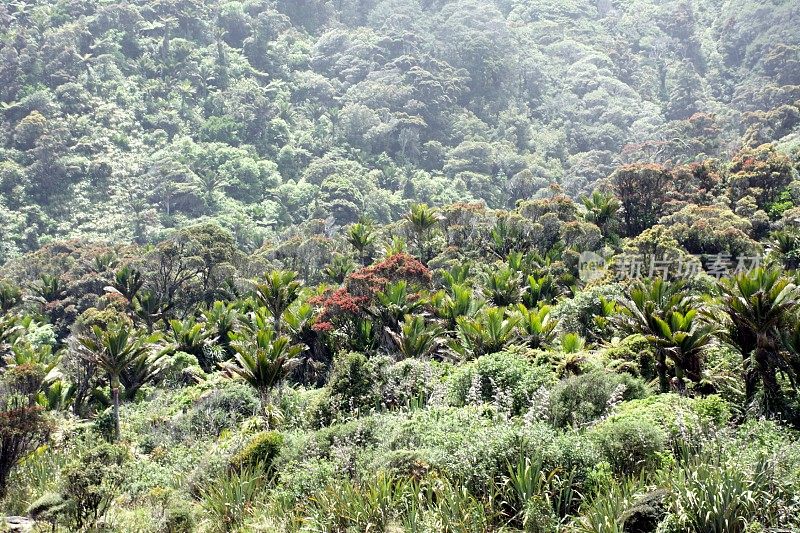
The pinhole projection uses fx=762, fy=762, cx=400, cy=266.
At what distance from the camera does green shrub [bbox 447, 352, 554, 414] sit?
15.7 m

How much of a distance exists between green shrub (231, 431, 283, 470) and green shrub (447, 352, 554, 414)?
4112 millimetres

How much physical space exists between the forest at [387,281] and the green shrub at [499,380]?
82mm

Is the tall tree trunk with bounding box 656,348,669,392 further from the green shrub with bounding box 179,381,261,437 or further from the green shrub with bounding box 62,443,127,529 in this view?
the green shrub with bounding box 62,443,127,529

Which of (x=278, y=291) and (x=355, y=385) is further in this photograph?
(x=278, y=291)

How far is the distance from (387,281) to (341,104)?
73779 millimetres

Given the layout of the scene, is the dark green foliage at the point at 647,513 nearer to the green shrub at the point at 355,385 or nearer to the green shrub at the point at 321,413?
the green shrub at the point at 355,385

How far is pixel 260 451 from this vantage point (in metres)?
13.5

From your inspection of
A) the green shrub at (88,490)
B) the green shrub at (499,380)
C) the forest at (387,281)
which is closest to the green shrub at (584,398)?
the forest at (387,281)

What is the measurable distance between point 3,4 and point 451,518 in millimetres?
96544

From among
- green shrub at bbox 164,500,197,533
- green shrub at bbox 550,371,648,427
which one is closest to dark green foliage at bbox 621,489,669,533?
green shrub at bbox 550,371,648,427

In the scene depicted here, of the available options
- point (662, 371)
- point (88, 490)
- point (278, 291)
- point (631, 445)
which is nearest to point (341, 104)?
point (278, 291)

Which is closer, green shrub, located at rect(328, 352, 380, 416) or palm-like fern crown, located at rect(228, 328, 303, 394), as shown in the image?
green shrub, located at rect(328, 352, 380, 416)

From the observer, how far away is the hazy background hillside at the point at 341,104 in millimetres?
65875

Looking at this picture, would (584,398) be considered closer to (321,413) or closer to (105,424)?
(321,413)
